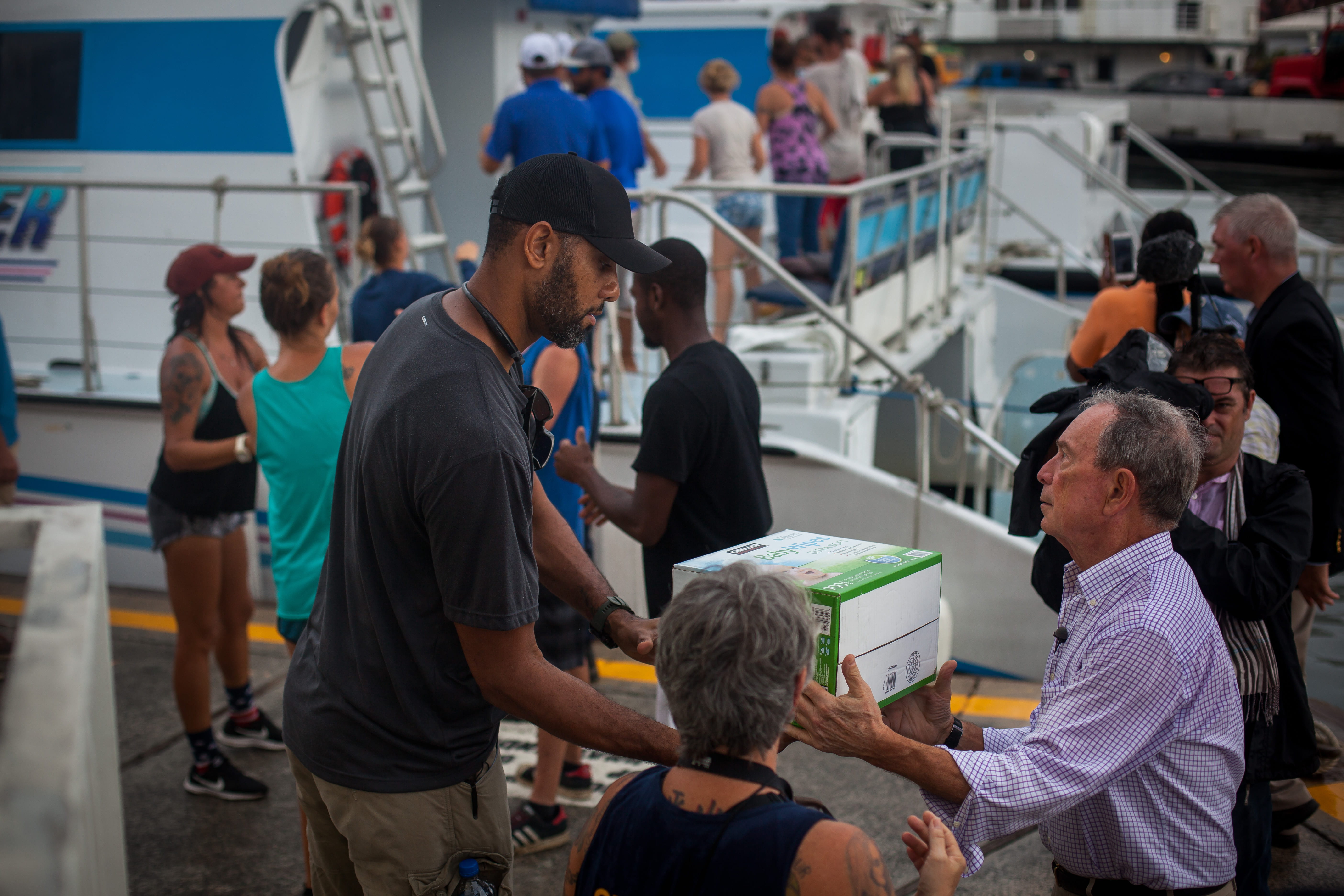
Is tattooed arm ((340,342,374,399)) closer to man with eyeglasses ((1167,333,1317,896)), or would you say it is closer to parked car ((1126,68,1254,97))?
man with eyeglasses ((1167,333,1317,896))

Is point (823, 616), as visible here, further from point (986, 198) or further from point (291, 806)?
point (986, 198)

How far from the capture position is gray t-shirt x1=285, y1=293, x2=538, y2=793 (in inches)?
69.2

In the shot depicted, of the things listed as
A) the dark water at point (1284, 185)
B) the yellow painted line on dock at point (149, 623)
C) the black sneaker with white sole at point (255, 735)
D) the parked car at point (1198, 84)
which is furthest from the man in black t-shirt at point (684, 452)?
the parked car at point (1198, 84)

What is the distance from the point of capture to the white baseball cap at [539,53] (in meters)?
6.32

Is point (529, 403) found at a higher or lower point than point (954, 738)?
higher

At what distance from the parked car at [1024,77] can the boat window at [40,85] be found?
51520 millimetres

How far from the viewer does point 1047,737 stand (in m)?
1.94

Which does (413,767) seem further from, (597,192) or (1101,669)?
(1101,669)

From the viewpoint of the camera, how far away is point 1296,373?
3475 millimetres

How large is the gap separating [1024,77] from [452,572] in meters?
59.9

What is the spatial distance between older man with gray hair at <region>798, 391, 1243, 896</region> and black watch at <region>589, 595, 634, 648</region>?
0.52 m

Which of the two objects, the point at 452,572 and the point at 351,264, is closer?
the point at 452,572

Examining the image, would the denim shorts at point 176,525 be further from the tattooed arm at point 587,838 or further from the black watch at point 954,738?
the black watch at point 954,738

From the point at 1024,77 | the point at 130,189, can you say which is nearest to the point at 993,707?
the point at 130,189
